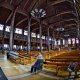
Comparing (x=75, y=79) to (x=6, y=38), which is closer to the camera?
(x=75, y=79)

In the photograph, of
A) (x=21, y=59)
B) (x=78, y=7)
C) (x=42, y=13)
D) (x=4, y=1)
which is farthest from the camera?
(x=78, y=7)

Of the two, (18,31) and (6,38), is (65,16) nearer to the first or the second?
(18,31)

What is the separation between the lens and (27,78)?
638cm

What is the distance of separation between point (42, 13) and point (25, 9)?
25.8 ft

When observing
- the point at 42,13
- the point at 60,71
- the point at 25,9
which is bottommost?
the point at 60,71

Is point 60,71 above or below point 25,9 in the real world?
below

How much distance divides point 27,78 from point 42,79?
0.70 m

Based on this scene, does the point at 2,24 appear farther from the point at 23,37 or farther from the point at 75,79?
the point at 75,79

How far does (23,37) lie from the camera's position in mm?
35438

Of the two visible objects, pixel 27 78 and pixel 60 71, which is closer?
pixel 27 78

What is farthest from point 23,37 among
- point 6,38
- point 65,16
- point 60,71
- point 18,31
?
point 60,71

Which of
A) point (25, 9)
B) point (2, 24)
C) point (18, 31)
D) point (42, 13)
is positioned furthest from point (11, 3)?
point (18, 31)

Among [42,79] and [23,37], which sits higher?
[23,37]

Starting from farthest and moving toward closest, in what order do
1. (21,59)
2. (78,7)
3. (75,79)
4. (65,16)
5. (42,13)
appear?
(65,16) < (78,7) < (42,13) < (21,59) < (75,79)
